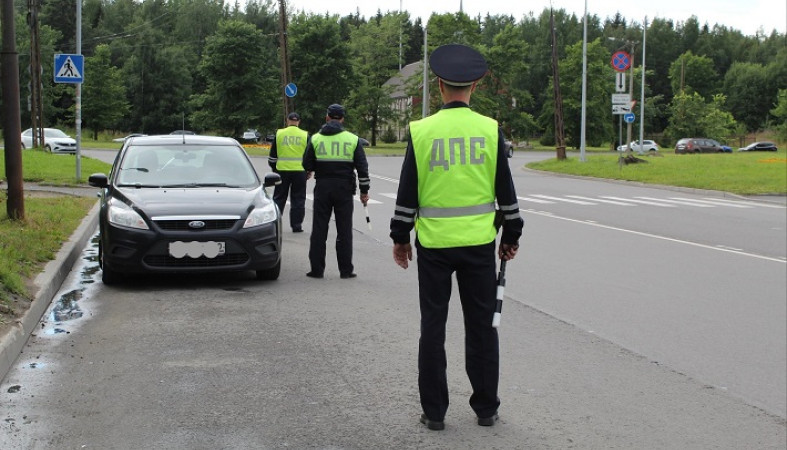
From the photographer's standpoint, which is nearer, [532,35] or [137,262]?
[137,262]

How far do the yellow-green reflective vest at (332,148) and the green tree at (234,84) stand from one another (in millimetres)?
66975

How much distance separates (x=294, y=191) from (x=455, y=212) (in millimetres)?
10032

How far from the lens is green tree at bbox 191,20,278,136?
250 feet

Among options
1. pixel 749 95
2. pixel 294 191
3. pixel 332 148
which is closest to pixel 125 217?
pixel 332 148

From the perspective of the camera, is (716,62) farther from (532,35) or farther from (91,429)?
(91,429)

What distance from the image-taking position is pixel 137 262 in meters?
8.73

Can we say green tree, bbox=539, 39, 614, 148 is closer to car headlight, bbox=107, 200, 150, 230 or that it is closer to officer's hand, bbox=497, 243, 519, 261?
car headlight, bbox=107, 200, 150, 230

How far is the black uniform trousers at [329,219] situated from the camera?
983 cm

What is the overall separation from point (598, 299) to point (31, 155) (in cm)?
2840

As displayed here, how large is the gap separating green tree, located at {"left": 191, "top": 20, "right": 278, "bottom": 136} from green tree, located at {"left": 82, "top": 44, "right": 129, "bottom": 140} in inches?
456

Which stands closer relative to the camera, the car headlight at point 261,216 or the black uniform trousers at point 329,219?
the car headlight at point 261,216

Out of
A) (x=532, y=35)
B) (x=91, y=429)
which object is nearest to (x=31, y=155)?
(x=91, y=429)

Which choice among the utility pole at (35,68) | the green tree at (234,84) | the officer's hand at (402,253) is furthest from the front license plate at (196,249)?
the green tree at (234,84)

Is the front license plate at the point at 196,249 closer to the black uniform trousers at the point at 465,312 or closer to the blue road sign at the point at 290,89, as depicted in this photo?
the black uniform trousers at the point at 465,312
